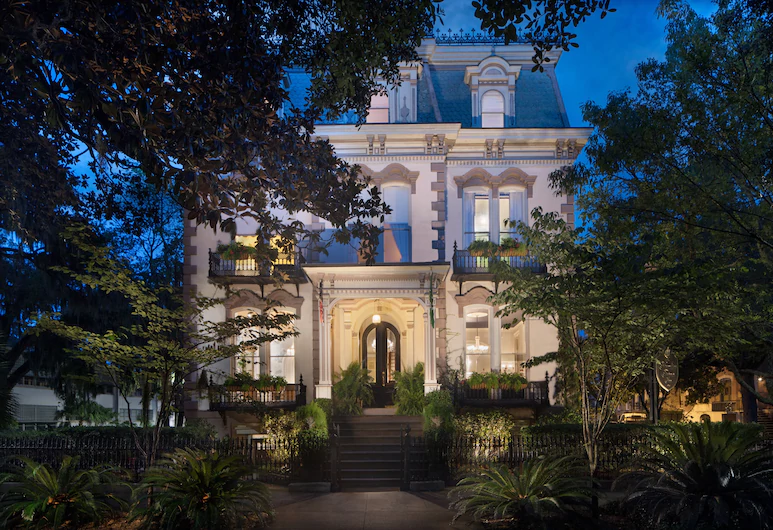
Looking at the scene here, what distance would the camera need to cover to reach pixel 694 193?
1261cm

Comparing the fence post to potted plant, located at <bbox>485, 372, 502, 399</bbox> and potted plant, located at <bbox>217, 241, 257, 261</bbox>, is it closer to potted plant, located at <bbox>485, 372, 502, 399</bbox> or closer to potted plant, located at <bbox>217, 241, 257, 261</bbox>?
potted plant, located at <bbox>485, 372, 502, 399</bbox>

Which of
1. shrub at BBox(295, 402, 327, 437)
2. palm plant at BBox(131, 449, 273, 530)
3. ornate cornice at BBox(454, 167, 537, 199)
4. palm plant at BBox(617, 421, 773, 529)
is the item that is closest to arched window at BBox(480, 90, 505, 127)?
ornate cornice at BBox(454, 167, 537, 199)

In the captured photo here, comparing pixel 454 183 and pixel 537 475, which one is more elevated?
pixel 454 183

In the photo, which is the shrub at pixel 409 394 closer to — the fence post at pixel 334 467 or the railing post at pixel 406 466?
the railing post at pixel 406 466

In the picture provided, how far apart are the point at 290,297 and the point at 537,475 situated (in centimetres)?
1186

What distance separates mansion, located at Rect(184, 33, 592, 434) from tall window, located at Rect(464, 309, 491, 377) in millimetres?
33

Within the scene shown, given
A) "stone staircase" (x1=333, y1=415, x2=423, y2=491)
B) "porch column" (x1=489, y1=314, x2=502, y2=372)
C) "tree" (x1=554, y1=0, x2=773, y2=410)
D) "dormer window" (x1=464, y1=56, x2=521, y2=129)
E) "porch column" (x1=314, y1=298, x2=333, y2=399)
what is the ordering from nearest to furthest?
1. "tree" (x1=554, y1=0, x2=773, y2=410)
2. "stone staircase" (x1=333, y1=415, x2=423, y2=491)
3. "porch column" (x1=314, y1=298, x2=333, y2=399)
4. "porch column" (x1=489, y1=314, x2=502, y2=372)
5. "dormer window" (x1=464, y1=56, x2=521, y2=129)

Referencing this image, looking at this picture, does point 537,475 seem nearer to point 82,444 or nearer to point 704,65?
point 704,65

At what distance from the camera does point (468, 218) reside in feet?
69.7

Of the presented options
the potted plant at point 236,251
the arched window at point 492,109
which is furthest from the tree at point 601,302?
the arched window at point 492,109

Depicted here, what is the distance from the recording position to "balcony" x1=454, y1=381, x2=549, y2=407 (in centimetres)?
1873

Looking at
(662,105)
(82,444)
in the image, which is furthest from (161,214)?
(662,105)

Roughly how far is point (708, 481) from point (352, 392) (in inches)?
456

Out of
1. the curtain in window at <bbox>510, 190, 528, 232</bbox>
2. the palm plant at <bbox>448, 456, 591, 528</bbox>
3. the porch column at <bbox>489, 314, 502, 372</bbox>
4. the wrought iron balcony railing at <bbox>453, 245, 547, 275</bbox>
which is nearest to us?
the palm plant at <bbox>448, 456, 591, 528</bbox>
